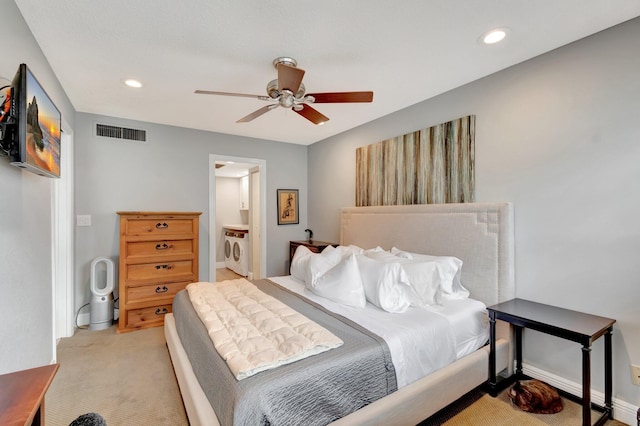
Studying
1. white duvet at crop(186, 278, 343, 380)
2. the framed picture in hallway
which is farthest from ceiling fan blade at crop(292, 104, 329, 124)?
the framed picture in hallway

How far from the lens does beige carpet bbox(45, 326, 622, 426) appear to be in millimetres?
1908

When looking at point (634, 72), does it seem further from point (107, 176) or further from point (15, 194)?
point (107, 176)

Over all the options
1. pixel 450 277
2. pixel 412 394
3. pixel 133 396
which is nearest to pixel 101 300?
pixel 133 396

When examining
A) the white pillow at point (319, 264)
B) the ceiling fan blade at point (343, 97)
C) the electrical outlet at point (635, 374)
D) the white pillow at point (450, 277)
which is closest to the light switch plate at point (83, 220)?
the white pillow at point (319, 264)

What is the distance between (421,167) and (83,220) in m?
3.98

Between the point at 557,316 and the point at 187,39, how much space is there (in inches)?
125

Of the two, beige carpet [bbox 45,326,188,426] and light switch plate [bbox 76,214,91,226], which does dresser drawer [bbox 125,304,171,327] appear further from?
light switch plate [bbox 76,214,91,226]

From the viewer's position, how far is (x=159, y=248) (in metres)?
3.49

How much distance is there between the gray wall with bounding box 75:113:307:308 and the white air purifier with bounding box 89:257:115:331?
0.88 feet

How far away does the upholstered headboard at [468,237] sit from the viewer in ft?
7.86

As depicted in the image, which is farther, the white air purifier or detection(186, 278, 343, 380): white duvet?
the white air purifier

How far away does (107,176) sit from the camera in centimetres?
361

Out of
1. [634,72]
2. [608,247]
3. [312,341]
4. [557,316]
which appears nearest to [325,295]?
[312,341]

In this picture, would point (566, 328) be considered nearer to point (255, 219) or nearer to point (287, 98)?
point (287, 98)
